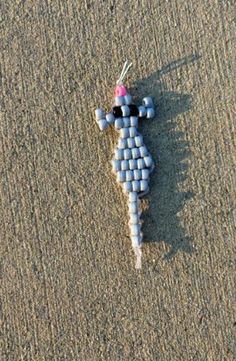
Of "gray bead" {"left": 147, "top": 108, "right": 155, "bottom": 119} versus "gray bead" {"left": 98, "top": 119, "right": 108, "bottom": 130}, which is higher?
"gray bead" {"left": 147, "top": 108, "right": 155, "bottom": 119}

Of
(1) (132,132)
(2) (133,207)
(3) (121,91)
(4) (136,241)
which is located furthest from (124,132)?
(4) (136,241)

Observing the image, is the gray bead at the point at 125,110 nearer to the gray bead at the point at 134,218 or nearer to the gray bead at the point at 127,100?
the gray bead at the point at 127,100

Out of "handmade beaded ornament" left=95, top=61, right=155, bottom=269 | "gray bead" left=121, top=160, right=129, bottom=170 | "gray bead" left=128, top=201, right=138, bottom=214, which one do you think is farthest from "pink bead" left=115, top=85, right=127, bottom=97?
"gray bead" left=128, top=201, right=138, bottom=214

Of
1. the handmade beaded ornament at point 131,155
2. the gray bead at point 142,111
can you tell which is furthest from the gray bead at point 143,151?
the gray bead at point 142,111

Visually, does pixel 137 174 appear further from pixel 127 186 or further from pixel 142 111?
pixel 142 111

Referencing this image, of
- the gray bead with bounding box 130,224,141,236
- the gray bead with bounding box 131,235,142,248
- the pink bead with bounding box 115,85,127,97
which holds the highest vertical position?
the pink bead with bounding box 115,85,127,97

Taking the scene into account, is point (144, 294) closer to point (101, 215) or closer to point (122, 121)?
point (101, 215)

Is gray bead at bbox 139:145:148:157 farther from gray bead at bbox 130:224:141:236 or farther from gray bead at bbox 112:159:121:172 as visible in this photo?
gray bead at bbox 130:224:141:236
